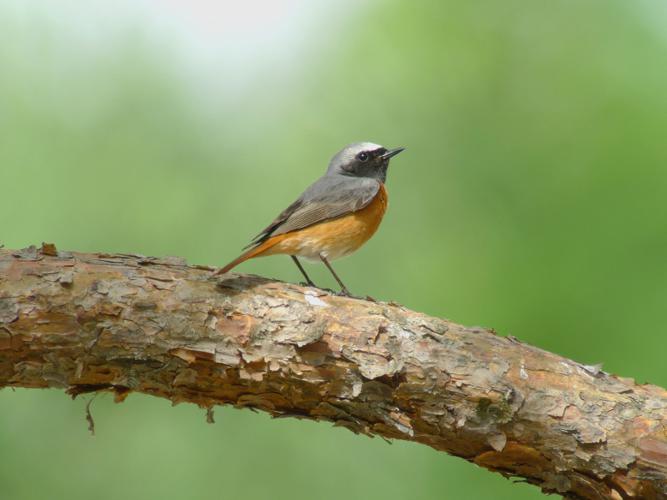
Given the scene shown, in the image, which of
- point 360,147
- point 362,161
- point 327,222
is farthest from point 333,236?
point 360,147

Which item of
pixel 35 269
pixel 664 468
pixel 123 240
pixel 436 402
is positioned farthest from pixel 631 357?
pixel 123 240

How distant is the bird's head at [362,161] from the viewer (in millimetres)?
7055

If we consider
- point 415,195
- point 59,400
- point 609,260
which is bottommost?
point 59,400

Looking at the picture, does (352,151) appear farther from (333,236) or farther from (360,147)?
(333,236)

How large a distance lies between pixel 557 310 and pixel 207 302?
475cm

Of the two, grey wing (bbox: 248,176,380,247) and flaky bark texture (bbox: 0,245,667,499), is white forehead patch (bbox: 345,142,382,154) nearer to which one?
grey wing (bbox: 248,176,380,247)

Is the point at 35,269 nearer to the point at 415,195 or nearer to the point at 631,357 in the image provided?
the point at 631,357

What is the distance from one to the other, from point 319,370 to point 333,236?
2.14m

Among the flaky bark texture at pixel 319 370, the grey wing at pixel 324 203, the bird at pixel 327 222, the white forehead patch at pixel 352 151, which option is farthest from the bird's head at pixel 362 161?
the flaky bark texture at pixel 319 370

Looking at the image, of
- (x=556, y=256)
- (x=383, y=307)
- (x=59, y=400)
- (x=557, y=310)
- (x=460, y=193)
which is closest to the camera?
(x=383, y=307)

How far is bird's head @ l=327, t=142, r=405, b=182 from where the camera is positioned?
705cm

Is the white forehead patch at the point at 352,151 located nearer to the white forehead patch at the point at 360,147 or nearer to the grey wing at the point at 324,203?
the white forehead patch at the point at 360,147

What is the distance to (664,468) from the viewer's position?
3873 millimetres

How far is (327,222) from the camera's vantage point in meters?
5.89
